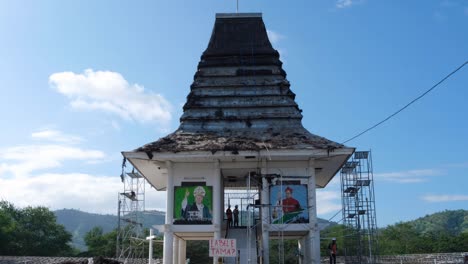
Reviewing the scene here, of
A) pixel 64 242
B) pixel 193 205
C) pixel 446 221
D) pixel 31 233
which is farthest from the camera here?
pixel 446 221

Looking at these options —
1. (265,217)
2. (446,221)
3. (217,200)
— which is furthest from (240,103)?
(446,221)

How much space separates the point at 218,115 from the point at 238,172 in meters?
3.08

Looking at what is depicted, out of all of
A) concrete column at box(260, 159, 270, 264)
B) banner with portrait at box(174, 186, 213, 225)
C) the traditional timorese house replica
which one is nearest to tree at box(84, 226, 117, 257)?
the traditional timorese house replica

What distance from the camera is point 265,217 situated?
2341cm

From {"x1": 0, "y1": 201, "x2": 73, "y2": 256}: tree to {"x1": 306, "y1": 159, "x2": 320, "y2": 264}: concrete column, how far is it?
1632 inches

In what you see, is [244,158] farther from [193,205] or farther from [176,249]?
[176,249]

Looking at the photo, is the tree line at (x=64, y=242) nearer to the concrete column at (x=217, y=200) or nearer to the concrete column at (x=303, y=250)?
the concrete column at (x=303, y=250)

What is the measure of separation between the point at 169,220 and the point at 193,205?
1.28 m

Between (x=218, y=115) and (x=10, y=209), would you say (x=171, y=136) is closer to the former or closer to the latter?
(x=218, y=115)

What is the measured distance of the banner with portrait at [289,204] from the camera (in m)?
23.5

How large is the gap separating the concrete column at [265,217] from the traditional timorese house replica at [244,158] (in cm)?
5

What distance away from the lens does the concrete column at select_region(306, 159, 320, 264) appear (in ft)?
74.9

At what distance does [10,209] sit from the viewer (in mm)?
63281

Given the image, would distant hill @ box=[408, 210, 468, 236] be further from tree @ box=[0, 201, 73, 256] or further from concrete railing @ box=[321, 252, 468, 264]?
concrete railing @ box=[321, 252, 468, 264]
